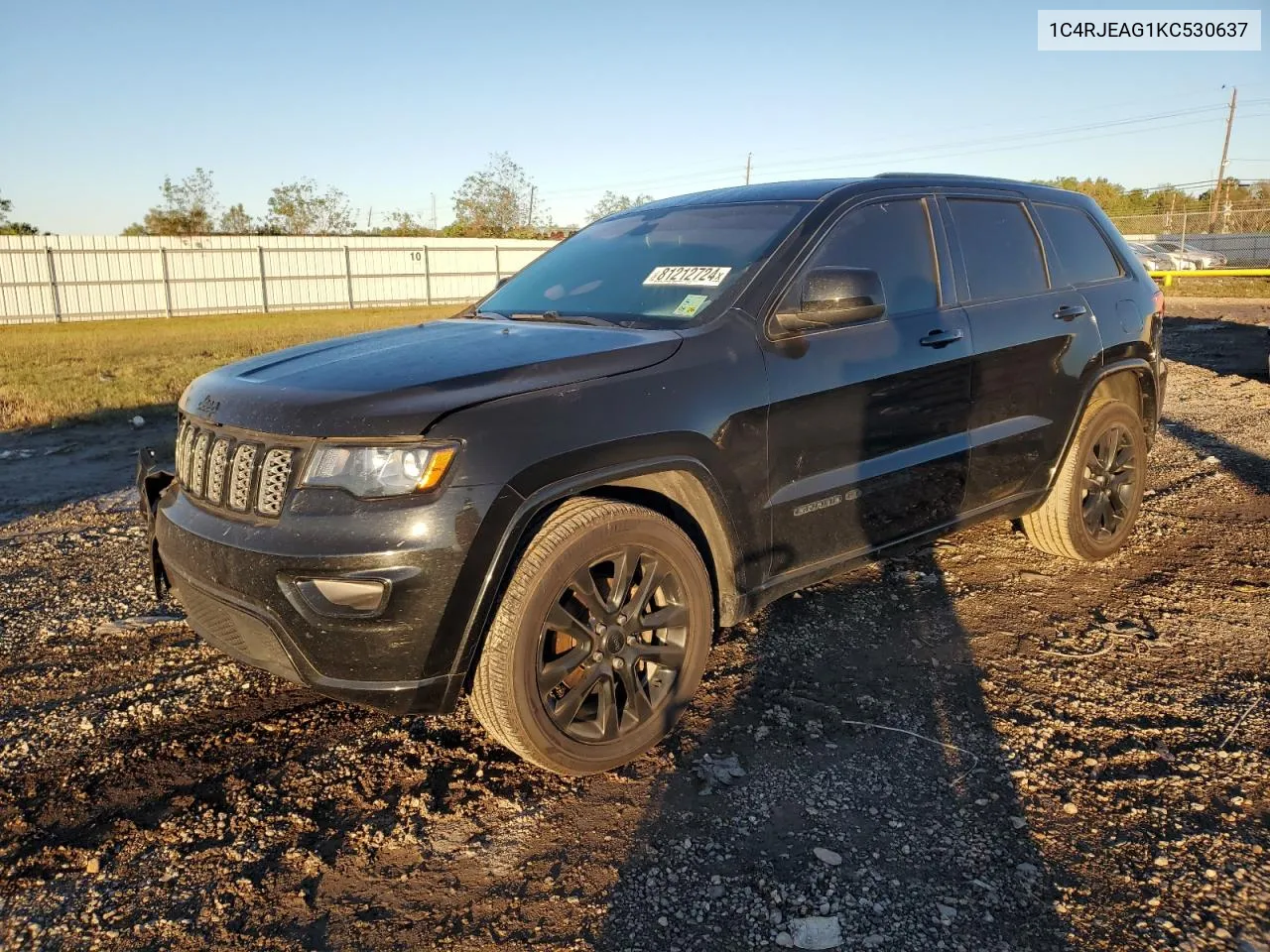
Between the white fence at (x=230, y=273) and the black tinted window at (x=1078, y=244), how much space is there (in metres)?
20.6

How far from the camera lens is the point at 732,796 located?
293cm

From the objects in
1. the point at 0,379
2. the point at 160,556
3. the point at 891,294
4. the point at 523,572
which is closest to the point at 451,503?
the point at 523,572

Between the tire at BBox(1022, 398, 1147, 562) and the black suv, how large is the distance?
0.18 metres

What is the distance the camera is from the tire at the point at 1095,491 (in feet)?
15.6

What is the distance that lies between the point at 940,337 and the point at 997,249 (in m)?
0.81

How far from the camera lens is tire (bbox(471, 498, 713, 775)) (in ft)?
9.14

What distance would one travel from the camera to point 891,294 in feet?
12.7

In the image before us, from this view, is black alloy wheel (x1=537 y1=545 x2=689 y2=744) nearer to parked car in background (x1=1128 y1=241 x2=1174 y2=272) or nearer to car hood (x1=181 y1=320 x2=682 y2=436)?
car hood (x1=181 y1=320 x2=682 y2=436)

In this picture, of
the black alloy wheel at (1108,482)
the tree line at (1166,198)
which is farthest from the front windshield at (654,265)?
the tree line at (1166,198)

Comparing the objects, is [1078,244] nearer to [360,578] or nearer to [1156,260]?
[360,578]

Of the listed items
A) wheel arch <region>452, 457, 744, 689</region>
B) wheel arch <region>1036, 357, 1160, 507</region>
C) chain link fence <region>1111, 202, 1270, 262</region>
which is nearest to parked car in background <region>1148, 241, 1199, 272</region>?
chain link fence <region>1111, 202, 1270, 262</region>

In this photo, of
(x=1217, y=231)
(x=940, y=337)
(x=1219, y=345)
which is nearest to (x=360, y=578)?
(x=940, y=337)

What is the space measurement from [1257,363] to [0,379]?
15.9 meters

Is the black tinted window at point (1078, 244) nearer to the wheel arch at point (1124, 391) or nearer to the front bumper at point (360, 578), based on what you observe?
the wheel arch at point (1124, 391)
